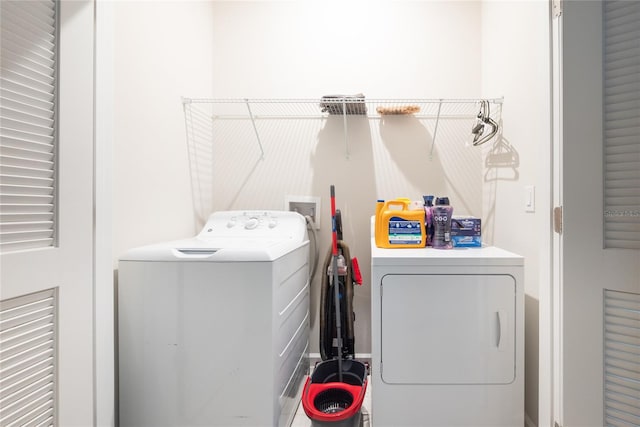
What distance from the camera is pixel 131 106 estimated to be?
1.51m

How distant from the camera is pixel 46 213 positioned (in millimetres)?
955

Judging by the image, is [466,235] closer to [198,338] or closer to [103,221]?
[198,338]

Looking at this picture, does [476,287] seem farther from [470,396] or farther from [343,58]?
[343,58]

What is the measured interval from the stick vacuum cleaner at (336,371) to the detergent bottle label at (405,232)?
1.05ft

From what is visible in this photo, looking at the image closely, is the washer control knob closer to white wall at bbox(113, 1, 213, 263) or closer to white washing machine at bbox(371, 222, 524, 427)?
white wall at bbox(113, 1, 213, 263)

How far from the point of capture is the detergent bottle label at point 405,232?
1.64 meters

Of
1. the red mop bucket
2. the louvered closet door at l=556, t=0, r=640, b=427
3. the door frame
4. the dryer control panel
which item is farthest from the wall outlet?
the louvered closet door at l=556, t=0, r=640, b=427

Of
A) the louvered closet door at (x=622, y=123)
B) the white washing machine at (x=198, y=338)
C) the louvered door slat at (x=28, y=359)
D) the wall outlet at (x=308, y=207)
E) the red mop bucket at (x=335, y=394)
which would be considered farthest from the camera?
the wall outlet at (x=308, y=207)

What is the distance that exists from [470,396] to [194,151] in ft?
6.80

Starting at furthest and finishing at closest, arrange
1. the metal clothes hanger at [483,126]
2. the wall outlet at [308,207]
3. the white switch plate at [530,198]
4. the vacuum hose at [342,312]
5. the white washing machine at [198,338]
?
the wall outlet at [308,207], the vacuum hose at [342,312], the metal clothes hanger at [483,126], the white switch plate at [530,198], the white washing machine at [198,338]

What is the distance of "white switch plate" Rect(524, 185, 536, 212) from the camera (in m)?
1.58

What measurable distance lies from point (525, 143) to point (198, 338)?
72.7 inches

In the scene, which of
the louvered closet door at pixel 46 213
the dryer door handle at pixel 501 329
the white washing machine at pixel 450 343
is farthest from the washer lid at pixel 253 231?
the dryer door handle at pixel 501 329

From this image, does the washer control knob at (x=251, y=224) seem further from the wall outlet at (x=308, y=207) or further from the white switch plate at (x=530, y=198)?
the white switch plate at (x=530, y=198)
